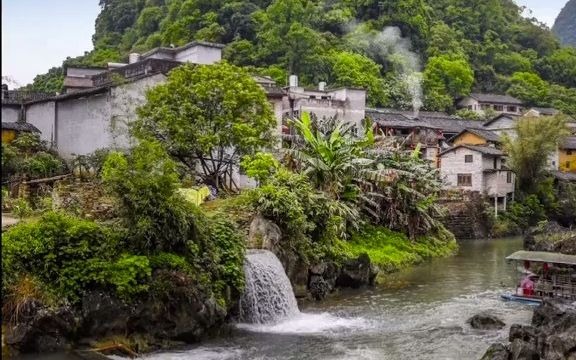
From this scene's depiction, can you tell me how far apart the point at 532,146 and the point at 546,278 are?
104 ft

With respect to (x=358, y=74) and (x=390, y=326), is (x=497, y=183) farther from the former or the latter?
(x=390, y=326)

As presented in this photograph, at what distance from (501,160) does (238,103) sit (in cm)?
3400

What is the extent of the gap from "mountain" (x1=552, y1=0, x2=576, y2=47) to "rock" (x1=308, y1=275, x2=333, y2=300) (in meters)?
153

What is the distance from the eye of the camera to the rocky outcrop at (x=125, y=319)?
54.2ft

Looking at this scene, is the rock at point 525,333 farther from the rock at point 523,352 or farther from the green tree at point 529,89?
the green tree at point 529,89

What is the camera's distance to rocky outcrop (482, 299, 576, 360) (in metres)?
15.5

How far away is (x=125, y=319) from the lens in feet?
58.7

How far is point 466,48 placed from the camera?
322 ft

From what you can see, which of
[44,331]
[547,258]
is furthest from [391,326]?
[44,331]

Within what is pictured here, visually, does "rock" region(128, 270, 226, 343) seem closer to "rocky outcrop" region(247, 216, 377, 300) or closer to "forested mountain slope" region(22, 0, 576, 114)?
"rocky outcrop" region(247, 216, 377, 300)

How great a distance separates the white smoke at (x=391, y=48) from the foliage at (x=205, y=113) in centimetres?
5412

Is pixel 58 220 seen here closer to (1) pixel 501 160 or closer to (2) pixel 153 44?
(1) pixel 501 160

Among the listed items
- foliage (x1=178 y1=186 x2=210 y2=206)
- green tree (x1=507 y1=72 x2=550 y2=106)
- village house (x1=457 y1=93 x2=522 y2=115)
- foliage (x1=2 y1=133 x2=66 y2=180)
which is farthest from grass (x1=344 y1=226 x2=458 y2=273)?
green tree (x1=507 y1=72 x2=550 y2=106)

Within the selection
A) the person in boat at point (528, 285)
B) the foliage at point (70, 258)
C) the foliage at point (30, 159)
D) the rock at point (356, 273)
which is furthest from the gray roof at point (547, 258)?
the foliage at point (30, 159)
